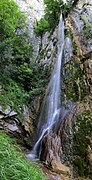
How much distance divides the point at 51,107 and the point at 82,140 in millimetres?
2185

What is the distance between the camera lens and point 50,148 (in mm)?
6758

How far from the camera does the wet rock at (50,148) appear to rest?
655 cm

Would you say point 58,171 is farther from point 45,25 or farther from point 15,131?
point 45,25

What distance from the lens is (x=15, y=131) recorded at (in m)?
8.07

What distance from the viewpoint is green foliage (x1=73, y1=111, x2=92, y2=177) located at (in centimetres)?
646

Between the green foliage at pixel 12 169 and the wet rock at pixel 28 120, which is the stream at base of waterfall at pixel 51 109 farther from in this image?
the green foliage at pixel 12 169

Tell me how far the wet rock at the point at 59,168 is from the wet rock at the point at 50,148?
17cm

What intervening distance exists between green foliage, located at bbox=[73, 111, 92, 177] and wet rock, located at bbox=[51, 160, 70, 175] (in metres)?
0.43

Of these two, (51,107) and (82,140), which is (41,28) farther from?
(82,140)

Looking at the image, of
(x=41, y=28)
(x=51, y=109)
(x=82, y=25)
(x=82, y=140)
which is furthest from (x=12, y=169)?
(x=41, y=28)

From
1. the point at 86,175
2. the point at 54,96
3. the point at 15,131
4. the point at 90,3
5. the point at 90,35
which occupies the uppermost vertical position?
the point at 90,3

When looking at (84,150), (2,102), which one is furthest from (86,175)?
(2,102)

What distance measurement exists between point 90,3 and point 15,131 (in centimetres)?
697

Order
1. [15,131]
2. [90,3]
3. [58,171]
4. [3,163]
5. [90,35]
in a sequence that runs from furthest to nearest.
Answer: [90,3], [90,35], [15,131], [58,171], [3,163]
